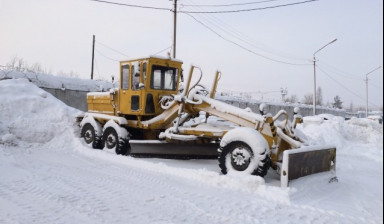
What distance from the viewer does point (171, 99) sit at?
1008cm

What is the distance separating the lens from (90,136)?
1109cm

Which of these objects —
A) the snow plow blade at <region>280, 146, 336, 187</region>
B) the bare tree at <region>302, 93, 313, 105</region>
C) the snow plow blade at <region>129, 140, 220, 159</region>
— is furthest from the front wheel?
the bare tree at <region>302, 93, 313, 105</region>

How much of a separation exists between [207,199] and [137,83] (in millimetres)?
5334

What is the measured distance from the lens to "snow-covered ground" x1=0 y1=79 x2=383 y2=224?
4.74 meters

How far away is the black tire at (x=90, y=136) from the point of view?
10.8 meters

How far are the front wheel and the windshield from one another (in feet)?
11.6

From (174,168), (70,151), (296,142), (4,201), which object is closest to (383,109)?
(4,201)

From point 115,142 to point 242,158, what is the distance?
434cm

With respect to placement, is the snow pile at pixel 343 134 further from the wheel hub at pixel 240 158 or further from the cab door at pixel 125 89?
the wheel hub at pixel 240 158

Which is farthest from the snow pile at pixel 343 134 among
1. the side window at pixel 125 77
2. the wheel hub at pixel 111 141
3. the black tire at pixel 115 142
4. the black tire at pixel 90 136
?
the black tire at pixel 90 136

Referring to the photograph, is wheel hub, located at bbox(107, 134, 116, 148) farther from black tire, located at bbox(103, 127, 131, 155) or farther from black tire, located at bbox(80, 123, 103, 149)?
black tire, located at bbox(80, 123, 103, 149)

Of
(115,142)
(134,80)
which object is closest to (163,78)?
(134,80)

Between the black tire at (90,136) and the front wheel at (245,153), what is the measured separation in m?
4.82

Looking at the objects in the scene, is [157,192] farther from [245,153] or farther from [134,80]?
[134,80]
